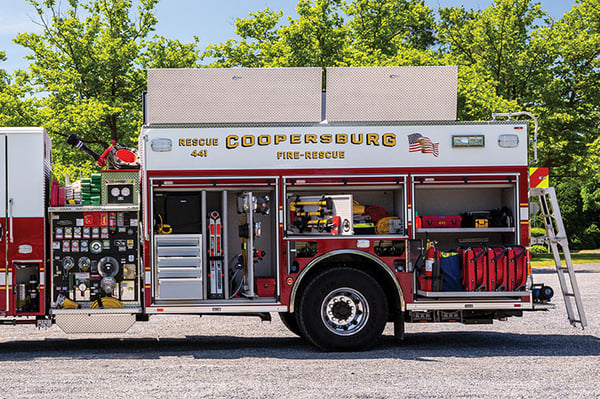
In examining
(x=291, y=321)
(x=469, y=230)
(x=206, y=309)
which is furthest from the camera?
(x=291, y=321)

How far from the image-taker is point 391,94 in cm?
915

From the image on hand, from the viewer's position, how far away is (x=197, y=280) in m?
8.65

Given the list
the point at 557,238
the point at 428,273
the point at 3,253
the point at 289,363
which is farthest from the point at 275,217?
the point at 557,238

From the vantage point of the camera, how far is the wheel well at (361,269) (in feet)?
28.9

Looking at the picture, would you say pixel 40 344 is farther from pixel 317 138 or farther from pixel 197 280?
pixel 317 138

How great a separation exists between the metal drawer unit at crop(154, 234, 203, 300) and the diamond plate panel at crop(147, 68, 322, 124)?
5.11ft

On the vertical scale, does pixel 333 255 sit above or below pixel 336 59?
below

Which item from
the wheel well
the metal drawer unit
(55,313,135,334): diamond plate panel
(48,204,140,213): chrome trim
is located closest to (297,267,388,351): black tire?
the wheel well

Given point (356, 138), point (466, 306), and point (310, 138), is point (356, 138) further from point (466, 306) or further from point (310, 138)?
point (466, 306)

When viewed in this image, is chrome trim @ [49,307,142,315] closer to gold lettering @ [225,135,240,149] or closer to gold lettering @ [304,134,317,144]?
gold lettering @ [225,135,240,149]

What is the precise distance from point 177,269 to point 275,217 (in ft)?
4.65

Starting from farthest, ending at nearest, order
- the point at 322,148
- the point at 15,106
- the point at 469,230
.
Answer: the point at 15,106, the point at 469,230, the point at 322,148

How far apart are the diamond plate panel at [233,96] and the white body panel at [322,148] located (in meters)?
0.20

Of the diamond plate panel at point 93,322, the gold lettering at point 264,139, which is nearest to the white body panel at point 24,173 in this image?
the diamond plate panel at point 93,322
